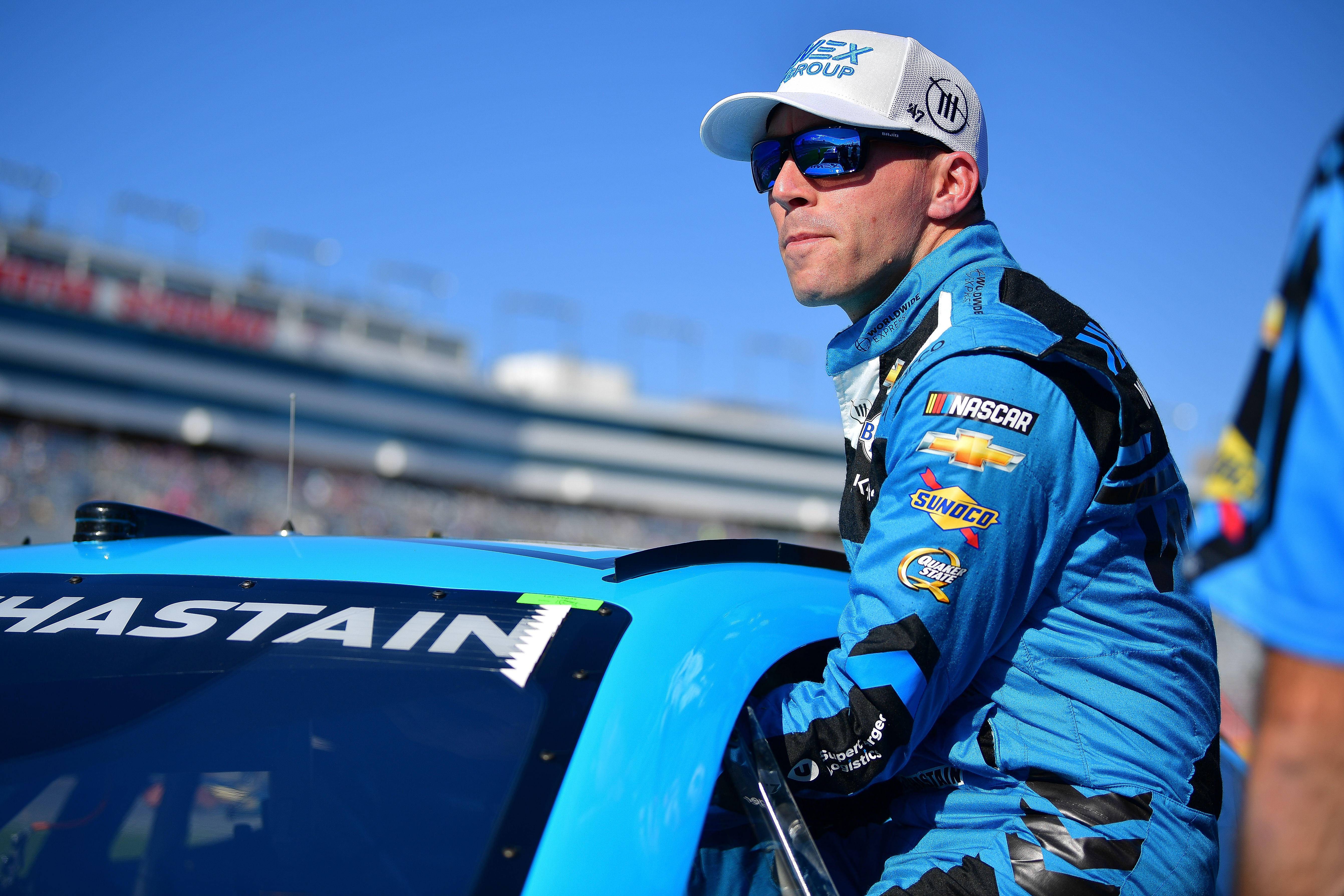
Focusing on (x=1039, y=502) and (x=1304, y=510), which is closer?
(x=1304, y=510)

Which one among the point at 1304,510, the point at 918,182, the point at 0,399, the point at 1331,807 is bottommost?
the point at 0,399

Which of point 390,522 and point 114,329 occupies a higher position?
point 114,329

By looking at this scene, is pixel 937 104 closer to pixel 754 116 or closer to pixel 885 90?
pixel 885 90

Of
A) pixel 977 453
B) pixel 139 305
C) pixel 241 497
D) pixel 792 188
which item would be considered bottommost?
pixel 241 497

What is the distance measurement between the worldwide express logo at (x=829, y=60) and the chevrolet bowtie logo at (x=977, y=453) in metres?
0.83

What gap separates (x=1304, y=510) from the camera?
0.75 m

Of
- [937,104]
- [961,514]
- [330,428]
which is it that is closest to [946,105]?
[937,104]

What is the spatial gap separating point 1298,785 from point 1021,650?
2.55ft

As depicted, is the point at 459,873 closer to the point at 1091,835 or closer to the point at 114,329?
the point at 1091,835

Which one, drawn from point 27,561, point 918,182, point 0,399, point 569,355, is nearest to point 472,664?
point 27,561

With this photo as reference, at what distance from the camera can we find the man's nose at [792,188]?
79.4 inches

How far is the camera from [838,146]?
197cm

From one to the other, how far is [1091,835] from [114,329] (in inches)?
1513

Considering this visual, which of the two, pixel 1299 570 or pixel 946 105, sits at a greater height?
pixel 946 105
